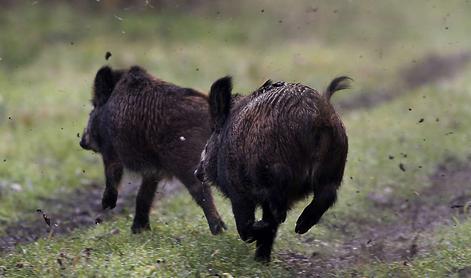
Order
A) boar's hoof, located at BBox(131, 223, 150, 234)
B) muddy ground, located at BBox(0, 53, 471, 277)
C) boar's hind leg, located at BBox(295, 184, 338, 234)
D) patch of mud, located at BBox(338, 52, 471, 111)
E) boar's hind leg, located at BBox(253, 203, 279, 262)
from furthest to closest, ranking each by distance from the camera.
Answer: patch of mud, located at BBox(338, 52, 471, 111)
boar's hoof, located at BBox(131, 223, 150, 234)
muddy ground, located at BBox(0, 53, 471, 277)
boar's hind leg, located at BBox(253, 203, 279, 262)
boar's hind leg, located at BBox(295, 184, 338, 234)

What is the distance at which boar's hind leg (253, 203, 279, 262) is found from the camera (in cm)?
689

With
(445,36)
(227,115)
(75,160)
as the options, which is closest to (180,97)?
(227,115)

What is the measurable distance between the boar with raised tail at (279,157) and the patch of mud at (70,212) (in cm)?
187

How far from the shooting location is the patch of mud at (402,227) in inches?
301

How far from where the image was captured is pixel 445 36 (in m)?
24.7

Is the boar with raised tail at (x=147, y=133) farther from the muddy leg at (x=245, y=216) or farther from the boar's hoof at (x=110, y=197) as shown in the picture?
the muddy leg at (x=245, y=216)

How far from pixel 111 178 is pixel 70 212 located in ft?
6.56

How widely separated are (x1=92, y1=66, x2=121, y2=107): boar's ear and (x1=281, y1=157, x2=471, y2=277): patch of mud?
2701 mm

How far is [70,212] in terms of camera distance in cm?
1045

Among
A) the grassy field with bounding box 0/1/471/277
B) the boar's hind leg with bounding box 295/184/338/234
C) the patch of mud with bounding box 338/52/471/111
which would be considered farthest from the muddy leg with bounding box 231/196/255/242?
the patch of mud with bounding box 338/52/471/111

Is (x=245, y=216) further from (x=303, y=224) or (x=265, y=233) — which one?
(x=303, y=224)

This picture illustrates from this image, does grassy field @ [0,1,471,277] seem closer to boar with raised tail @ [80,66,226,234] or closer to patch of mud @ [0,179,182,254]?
patch of mud @ [0,179,182,254]

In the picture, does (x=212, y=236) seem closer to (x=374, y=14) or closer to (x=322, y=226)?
(x=322, y=226)

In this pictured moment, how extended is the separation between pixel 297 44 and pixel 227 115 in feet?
49.1
